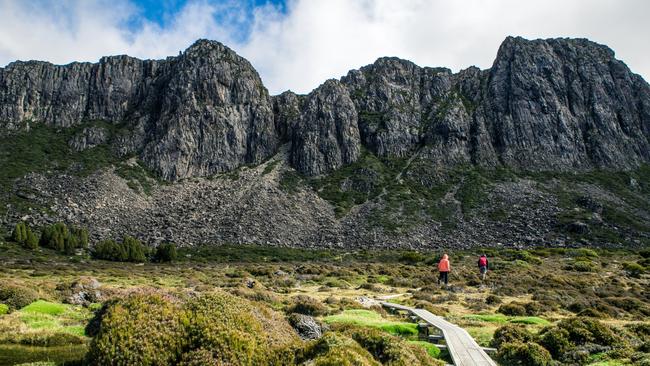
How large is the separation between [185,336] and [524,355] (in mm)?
12425

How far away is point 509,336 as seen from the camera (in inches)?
704

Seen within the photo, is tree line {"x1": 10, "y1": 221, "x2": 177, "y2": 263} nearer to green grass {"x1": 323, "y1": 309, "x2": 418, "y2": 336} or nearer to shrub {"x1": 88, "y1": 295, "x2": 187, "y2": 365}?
green grass {"x1": 323, "y1": 309, "x2": 418, "y2": 336}

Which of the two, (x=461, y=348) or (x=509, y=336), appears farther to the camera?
(x=509, y=336)

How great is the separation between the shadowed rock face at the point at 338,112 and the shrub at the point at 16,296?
340 feet

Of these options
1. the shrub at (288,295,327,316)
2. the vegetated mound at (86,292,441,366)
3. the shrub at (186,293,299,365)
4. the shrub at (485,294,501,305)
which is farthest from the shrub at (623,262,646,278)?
the shrub at (186,293,299,365)

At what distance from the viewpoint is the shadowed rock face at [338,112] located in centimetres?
13288

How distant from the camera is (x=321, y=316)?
22.4 m

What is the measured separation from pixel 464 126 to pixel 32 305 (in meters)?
138

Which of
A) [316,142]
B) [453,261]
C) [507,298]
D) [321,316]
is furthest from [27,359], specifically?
[316,142]

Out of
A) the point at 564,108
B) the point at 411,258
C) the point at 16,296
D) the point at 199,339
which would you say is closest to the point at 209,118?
the point at 411,258

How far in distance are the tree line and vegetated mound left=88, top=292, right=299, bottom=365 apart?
69795mm

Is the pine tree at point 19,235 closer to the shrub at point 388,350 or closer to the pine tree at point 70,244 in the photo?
the pine tree at point 70,244

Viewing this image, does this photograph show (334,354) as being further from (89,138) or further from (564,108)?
(564,108)

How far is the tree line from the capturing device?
7356 cm
